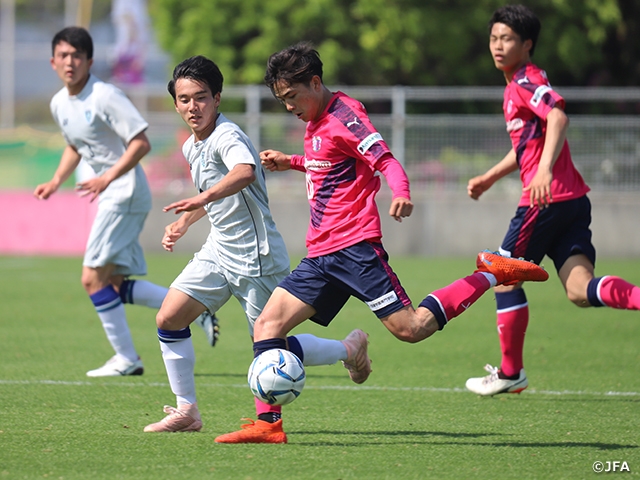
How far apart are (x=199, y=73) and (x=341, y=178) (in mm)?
919

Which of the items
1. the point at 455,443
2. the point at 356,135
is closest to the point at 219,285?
the point at 356,135

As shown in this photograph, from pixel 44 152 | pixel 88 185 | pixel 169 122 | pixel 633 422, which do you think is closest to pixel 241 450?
pixel 633 422

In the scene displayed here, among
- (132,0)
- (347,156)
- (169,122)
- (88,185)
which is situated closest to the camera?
(347,156)

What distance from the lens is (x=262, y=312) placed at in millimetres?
5051

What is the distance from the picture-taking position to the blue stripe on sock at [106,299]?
7402mm

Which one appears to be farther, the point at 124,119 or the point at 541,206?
the point at 124,119

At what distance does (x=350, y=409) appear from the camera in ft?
19.7

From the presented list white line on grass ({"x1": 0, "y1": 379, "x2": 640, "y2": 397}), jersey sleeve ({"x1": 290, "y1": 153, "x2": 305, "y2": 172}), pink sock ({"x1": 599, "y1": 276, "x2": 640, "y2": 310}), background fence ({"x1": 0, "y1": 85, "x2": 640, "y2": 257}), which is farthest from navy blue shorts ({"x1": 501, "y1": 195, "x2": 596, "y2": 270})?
background fence ({"x1": 0, "y1": 85, "x2": 640, "y2": 257})

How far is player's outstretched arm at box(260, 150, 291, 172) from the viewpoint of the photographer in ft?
18.1

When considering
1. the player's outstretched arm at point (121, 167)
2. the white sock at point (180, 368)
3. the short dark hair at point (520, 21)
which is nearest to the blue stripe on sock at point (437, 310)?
the white sock at point (180, 368)

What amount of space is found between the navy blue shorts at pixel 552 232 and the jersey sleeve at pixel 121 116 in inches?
113

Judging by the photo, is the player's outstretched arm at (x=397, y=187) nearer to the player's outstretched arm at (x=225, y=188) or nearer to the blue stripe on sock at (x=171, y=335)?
the player's outstretched arm at (x=225, y=188)

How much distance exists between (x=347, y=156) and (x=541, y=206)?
4.65 ft

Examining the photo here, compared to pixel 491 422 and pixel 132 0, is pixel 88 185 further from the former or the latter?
pixel 132 0
